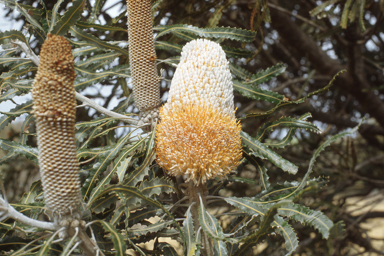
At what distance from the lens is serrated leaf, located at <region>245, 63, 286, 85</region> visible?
3.86ft

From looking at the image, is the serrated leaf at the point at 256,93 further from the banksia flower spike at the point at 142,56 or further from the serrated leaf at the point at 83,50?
the serrated leaf at the point at 83,50

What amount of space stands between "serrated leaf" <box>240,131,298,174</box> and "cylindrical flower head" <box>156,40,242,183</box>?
14 cm

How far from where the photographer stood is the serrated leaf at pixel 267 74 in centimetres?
118

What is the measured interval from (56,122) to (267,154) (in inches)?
25.7

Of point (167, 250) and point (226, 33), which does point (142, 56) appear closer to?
point (226, 33)

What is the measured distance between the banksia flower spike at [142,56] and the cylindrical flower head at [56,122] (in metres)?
0.34

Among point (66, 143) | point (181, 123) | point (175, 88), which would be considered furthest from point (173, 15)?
point (66, 143)

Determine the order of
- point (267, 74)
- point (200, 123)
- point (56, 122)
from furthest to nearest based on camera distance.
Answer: point (267, 74) → point (200, 123) → point (56, 122)

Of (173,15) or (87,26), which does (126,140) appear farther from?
(173,15)

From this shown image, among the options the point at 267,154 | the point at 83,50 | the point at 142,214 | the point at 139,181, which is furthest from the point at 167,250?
the point at 83,50

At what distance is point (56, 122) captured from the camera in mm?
686

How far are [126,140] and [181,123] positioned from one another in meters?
0.28

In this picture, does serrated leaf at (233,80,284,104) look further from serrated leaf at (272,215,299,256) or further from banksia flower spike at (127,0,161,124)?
serrated leaf at (272,215,299,256)

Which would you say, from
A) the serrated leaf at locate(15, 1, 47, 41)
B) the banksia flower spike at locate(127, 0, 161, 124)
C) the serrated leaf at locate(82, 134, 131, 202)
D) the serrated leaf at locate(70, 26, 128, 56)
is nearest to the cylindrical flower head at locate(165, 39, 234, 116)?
the banksia flower spike at locate(127, 0, 161, 124)
